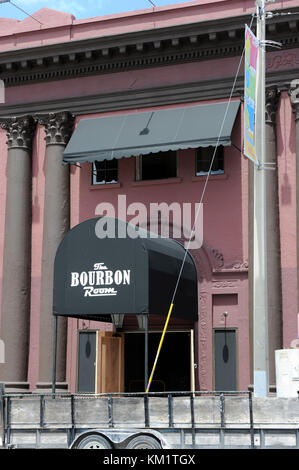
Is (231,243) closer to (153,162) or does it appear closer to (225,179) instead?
(225,179)

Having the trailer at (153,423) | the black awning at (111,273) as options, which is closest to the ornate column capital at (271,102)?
the black awning at (111,273)

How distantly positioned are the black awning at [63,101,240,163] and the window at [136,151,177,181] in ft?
3.66

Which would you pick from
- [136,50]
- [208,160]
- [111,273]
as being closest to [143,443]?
[111,273]

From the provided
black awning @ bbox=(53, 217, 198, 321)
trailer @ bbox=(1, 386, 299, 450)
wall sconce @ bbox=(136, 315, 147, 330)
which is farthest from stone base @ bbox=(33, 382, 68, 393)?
trailer @ bbox=(1, 386, 299, 450)

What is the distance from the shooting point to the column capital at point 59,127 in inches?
978

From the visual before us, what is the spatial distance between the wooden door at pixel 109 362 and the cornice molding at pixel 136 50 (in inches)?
344

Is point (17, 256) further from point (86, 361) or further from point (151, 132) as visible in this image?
point (151, 132)

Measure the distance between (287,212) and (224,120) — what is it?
3.32 meters

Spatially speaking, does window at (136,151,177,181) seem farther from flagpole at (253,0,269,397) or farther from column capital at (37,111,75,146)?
flagpole at (253,0,269,397)

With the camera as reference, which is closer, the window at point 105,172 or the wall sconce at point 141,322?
the wall sconce at point 141,322

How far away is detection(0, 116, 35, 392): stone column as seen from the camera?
2420cm

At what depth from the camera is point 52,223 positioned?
24.5m

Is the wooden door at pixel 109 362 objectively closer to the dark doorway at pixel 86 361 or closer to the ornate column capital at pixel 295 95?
the dark doorway at pixel 86 361
